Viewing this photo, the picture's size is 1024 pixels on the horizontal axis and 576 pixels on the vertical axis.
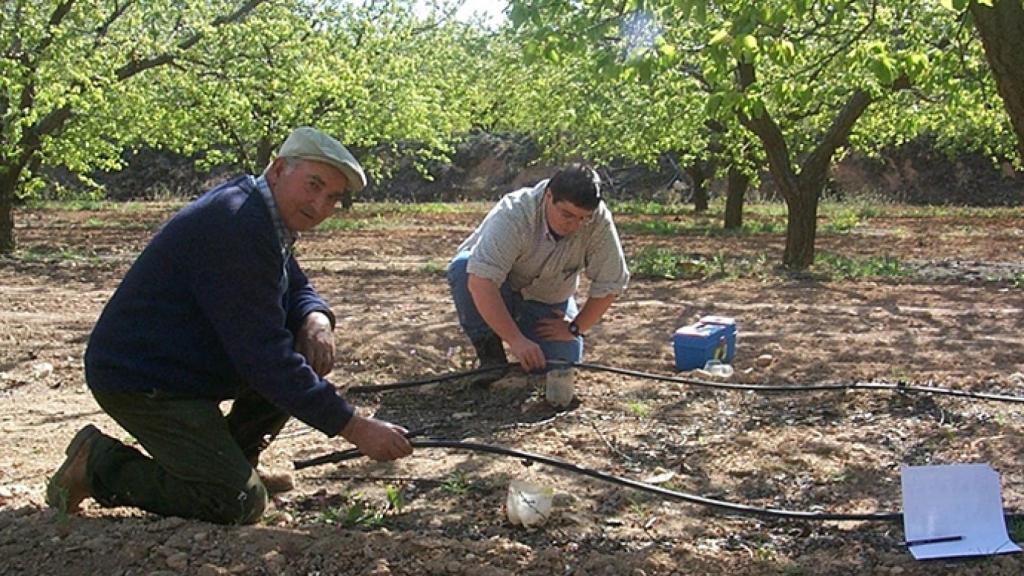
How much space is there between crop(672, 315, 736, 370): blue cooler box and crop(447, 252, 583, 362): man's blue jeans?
71 centimetres

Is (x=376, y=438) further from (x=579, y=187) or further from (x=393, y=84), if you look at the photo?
(x=393, y=84)

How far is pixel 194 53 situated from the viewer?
456 inches

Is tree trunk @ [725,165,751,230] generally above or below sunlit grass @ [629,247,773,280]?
above

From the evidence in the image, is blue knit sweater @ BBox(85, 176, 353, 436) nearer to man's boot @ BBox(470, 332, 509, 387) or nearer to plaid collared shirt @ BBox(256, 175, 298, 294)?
plaid collared shirt @ BBox(256, 175, 298, 294)

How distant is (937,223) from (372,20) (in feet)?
33.0

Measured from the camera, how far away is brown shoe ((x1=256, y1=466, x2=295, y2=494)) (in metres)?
3.71

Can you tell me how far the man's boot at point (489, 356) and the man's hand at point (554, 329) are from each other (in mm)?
241

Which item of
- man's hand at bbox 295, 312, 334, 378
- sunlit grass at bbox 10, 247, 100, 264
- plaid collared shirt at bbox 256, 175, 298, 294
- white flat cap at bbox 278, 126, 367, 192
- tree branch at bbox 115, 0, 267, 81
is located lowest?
sunlit grass at bbox 10, 247, 100, 264

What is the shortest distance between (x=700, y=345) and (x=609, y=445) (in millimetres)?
1456

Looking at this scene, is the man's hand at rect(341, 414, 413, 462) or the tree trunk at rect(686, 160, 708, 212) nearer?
the man's hand at rect(341, 414, 413, 462)

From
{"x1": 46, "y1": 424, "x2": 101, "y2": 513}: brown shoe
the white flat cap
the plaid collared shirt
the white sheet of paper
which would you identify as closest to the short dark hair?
the white flat cap

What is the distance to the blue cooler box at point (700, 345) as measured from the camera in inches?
221

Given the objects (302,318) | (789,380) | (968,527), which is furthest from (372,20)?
(968,527)

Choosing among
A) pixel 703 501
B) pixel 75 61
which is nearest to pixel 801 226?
pixel 75 61
